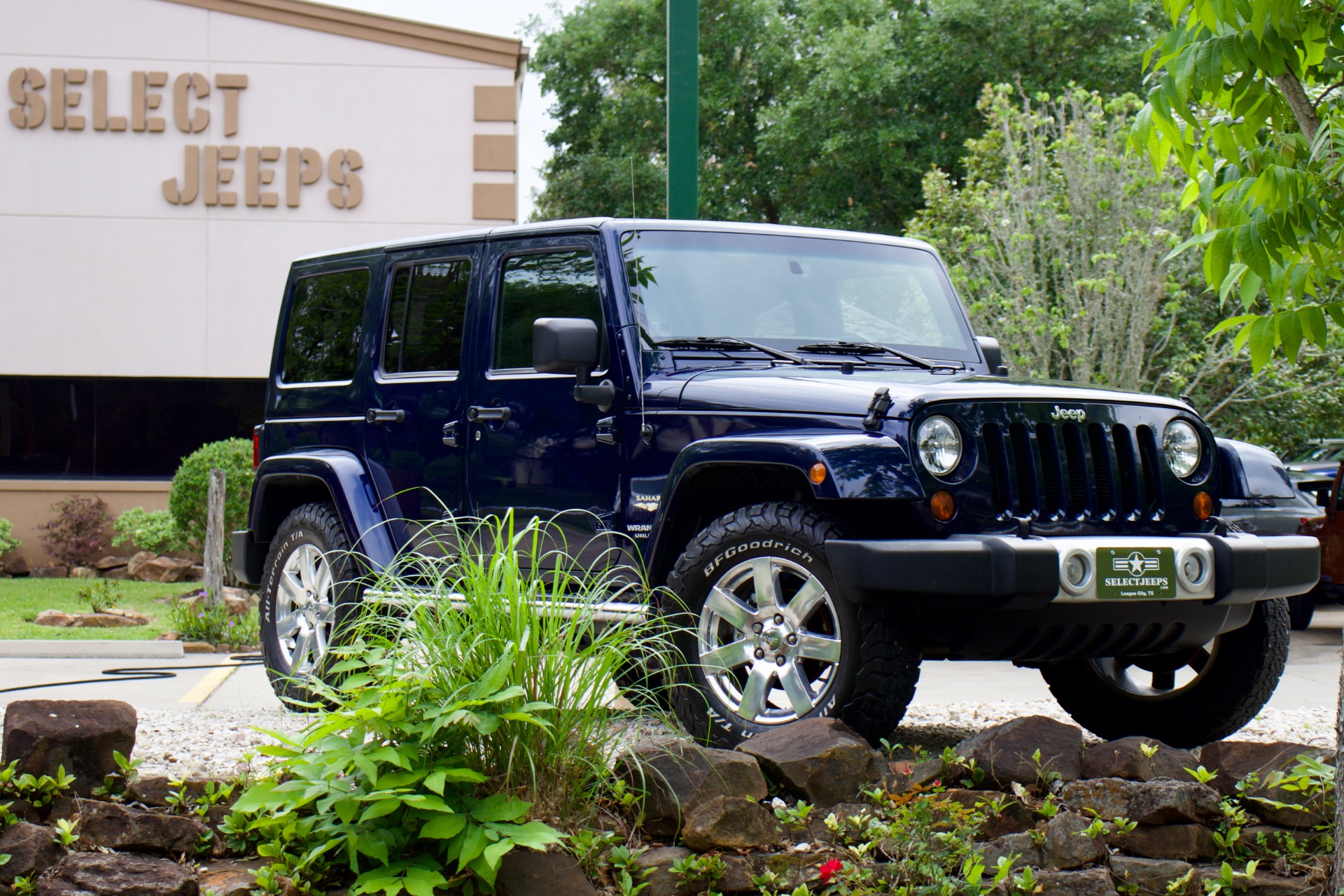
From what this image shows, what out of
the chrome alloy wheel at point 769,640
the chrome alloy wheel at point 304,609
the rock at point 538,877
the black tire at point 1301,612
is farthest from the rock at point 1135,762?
the black tire at point 1301,612

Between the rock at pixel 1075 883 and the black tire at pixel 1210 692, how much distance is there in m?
2.03

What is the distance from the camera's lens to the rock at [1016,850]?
3672 mm

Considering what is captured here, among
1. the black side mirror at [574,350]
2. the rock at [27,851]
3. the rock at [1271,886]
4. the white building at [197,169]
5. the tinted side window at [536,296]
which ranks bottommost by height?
the rock at [1271,886]

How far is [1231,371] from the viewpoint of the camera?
1568cm

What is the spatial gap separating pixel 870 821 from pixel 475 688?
1.10 meters

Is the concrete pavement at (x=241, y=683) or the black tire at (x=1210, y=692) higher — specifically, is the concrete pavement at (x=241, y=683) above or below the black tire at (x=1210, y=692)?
below

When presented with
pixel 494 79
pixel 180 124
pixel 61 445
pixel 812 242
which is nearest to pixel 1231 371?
pixel 494 79

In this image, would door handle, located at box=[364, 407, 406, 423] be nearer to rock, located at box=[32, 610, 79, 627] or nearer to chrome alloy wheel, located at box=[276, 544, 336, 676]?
chrome alloy wheel, located at box=[276, 544, 336, 676]

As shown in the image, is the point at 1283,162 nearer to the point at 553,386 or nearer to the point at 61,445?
the point at 553,386

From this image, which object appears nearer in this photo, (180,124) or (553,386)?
(553,386)

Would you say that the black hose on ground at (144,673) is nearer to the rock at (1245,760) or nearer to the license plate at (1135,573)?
the license plate at (1135,573)

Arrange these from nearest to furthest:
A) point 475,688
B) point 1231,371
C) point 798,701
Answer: point 475,688 < point 798,701 < point 1231,371

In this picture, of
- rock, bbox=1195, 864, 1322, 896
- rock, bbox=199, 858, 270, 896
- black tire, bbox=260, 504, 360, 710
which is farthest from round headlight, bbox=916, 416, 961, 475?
black tire, bbox=260, 504, 360, 710

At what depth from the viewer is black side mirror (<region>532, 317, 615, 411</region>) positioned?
523cm
